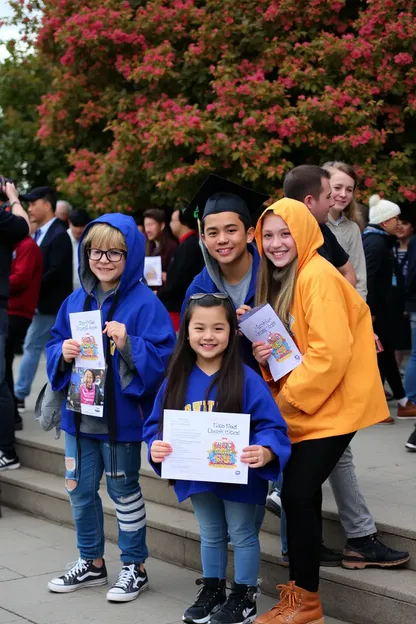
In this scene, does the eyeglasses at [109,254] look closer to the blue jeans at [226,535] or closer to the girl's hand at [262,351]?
the girl's hand at [262,351]

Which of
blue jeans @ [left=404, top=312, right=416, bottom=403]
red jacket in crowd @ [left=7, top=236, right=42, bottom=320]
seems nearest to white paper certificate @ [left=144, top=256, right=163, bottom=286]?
red jacket in crowd @ [left=7, top=236, right=42, bottom=320]

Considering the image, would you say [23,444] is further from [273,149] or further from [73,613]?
[273,149]

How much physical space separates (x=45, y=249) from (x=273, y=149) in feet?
7.92

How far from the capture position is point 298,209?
4285mm

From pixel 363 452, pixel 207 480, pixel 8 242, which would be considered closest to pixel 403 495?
pixel 363 452

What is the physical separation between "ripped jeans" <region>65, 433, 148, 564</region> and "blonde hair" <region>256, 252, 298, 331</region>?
3.51 feet

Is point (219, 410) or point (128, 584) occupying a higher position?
point (219, 410)

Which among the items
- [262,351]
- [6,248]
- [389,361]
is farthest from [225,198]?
[389,361]

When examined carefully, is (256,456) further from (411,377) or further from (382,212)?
(382,212)

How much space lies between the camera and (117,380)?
4762mm

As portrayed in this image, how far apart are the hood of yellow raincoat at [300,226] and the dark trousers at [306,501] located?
2.65ft

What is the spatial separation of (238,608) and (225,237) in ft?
5.45

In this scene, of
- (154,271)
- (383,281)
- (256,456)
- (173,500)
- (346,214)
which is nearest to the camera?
(256,456)

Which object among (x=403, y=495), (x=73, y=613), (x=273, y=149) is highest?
(x=273, y=149)
